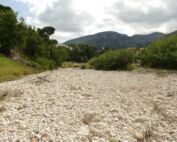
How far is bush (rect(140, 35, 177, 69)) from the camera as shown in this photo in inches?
1448

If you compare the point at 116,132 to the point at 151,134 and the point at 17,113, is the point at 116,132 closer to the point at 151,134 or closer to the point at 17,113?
the point at 151,134

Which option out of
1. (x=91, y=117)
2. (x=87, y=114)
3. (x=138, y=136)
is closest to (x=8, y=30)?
(x=87, y=114)

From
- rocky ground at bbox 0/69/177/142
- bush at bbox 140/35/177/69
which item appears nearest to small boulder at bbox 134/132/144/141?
rocky ground at bbox 0/69/177/142

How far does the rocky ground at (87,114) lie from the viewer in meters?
Answer: 12.6

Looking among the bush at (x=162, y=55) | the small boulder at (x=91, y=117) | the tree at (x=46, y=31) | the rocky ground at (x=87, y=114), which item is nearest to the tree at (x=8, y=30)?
the bush at (x=162, y=55)

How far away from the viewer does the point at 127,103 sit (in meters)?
17.3

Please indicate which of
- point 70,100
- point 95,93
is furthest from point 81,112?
point 95,93

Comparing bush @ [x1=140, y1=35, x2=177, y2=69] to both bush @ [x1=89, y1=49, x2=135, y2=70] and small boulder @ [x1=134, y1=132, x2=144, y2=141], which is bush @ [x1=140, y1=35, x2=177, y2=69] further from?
small boulder @ [x1=134, y1=132, x2=144, y2=141]

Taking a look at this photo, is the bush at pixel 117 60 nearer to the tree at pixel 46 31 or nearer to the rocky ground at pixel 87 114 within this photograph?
the rocky ground at pixel 87 114

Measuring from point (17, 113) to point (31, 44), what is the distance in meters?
50.0

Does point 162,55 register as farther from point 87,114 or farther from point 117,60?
point 87,114

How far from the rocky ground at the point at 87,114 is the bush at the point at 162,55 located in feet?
51.5

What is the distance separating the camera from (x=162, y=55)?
37406 millimetres

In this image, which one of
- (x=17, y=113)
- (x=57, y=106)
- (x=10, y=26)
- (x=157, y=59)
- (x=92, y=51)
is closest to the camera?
(x=17, y=113)
